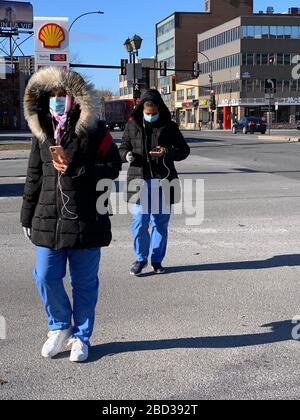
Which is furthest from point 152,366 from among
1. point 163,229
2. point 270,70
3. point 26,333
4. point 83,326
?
point 270,70

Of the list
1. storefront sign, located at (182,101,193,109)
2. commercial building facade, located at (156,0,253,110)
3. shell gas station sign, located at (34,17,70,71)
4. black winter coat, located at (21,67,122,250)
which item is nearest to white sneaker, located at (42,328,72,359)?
black winter coat, located at (21,67,122,250)

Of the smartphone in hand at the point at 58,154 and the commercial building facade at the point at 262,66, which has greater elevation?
the commercial building facade at the point at 262,66

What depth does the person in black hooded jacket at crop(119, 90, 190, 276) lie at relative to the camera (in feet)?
19.8

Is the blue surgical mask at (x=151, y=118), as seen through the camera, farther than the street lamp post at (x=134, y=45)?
No

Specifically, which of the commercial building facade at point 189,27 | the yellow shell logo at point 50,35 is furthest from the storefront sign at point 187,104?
the yellow shell logo at point 50,35

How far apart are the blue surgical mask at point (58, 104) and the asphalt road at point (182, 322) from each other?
68.1 inches

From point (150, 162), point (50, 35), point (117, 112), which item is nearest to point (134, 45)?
point (50, 35)

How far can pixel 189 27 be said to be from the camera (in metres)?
118

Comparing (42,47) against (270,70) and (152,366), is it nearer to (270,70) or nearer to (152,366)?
(152,366)

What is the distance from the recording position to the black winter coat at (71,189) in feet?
12.7

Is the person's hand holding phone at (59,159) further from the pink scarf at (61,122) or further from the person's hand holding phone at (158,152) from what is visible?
the person's hand holding phone at (158,152)

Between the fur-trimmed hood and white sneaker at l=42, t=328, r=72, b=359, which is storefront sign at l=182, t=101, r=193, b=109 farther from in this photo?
white sneaker at l=42, t=328, r=72, b=359

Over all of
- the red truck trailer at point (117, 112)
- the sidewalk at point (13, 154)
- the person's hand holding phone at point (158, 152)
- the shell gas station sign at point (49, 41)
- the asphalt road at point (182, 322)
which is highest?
the shell gas station sign at point (49, 41)

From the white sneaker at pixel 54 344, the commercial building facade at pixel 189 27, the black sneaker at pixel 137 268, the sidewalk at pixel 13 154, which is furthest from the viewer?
the commercial building facade at pixel 189 27
